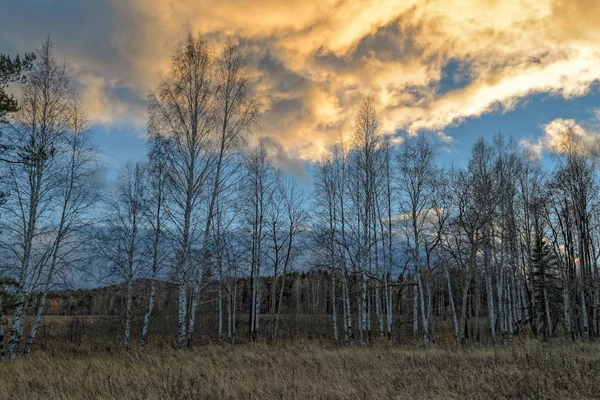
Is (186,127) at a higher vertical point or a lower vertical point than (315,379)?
higher

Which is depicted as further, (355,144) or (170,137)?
(355,144)

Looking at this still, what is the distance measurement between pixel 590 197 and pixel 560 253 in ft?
15.5

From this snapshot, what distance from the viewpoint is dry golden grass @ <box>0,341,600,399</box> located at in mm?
6090

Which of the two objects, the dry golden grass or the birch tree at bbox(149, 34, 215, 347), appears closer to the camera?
the dry golden grass

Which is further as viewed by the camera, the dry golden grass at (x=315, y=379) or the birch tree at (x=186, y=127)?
the birch tree at (x=186, y=127)

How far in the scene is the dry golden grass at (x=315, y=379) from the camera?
609 centimetres

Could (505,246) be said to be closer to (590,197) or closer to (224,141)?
(590,197)

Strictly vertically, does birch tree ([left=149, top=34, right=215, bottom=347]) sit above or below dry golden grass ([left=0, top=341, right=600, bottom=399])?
above

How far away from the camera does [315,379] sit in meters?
7.40

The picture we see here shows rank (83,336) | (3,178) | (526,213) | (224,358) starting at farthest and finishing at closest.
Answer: (83,336), (526,213), (3,178), (224,358)

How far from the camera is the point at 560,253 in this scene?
2344 cm

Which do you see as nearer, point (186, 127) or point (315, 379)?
point (315, 379)

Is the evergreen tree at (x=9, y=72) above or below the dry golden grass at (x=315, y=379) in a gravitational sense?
above

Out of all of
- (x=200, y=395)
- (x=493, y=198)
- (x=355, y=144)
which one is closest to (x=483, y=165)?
(x=493, y=198)
